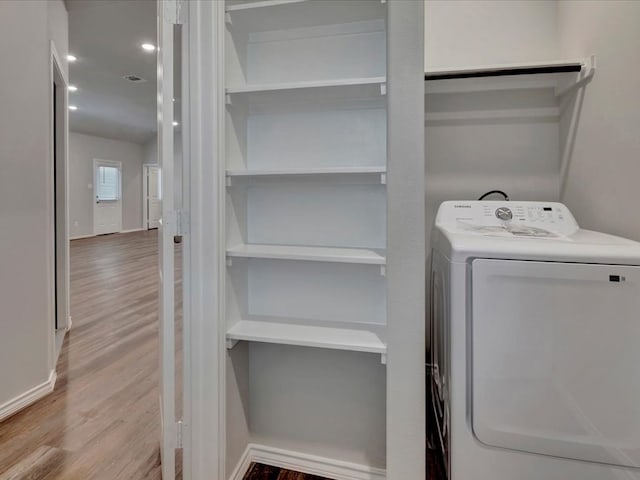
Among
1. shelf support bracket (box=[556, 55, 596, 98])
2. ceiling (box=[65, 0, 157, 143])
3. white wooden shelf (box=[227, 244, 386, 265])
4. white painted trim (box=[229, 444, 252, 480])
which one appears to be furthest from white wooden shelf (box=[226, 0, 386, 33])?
ceiling (box=[65, 0, 157, 143])

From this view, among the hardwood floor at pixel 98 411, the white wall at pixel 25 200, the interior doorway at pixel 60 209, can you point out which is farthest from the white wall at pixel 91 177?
the white wall at pixel 25 200

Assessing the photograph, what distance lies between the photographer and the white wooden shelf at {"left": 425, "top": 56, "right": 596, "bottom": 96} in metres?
1.72

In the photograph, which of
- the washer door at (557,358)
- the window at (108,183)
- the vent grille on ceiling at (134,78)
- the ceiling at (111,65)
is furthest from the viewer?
the window at (108,183)

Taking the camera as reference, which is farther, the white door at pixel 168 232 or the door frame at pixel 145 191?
the door frame at pixel 145 191

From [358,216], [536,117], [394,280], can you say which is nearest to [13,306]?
Answer: [358,216]

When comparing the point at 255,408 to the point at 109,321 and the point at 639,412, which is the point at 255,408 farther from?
the point at 109,321

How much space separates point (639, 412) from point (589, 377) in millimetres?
168

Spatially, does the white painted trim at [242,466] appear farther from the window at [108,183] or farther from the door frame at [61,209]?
the window at [108,183]


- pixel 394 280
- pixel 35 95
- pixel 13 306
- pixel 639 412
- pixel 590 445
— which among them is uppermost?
pixel 35 95

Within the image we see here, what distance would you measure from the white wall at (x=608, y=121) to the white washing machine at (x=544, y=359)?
40 cm

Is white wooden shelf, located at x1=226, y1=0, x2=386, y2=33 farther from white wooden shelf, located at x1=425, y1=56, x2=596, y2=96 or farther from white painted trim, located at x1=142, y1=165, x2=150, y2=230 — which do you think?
white painted trim, located at x1=142, y1=165, x2=150, y2=230

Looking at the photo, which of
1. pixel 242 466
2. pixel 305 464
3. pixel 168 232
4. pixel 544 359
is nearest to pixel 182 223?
pixel 168 232

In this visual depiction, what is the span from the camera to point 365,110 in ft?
5.15

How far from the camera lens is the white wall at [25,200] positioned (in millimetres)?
1925
